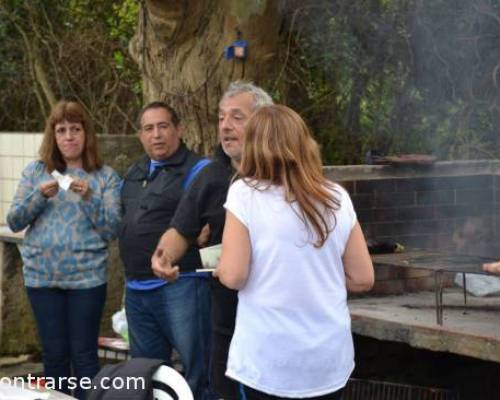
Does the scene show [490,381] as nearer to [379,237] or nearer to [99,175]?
[379,237]

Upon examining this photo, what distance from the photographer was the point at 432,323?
19.3 ft

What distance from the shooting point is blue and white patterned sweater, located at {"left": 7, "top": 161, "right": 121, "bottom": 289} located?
243 inches

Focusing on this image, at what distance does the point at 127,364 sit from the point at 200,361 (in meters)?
1.87

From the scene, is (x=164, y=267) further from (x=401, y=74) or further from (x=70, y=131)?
(x=401, y=74)

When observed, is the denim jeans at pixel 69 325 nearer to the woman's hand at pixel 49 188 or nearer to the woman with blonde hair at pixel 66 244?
the woman with blonde hair at pixel 66 244

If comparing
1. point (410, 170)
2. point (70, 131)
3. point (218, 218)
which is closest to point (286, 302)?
point (218, 218)

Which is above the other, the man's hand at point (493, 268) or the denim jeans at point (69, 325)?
the man's hand at point (493, 268)

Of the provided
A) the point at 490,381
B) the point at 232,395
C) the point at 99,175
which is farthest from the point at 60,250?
the point at 490,381

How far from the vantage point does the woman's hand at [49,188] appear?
19.8ft

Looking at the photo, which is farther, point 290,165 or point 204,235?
point 204,235

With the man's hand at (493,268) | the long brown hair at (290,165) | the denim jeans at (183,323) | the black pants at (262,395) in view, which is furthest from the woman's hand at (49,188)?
the man's hand at (493,268)

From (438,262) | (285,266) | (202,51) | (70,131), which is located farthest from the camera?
(202,51)

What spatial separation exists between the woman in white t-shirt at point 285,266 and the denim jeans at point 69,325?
2215mm

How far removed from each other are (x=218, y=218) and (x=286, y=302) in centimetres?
114
